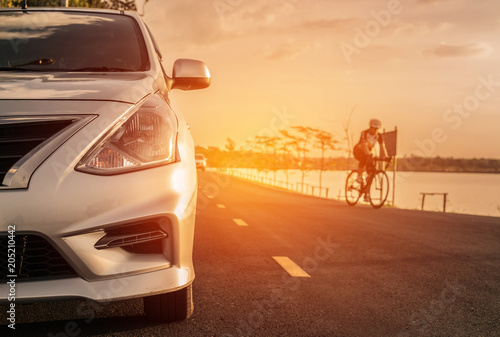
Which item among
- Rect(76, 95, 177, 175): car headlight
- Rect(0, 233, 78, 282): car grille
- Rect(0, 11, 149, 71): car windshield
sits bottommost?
Rect(0, 233, 78, 282): car grille

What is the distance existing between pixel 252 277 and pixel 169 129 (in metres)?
2.10

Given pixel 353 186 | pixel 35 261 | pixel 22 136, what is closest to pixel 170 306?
pixel 35 261

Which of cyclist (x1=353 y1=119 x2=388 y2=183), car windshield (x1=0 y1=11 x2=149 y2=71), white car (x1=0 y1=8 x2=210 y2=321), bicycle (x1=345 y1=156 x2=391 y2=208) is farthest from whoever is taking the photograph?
bicycle (x1=345 y1=156 x2=391 y2=208)

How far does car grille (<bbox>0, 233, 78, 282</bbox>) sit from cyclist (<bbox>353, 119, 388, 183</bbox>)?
10640 mm

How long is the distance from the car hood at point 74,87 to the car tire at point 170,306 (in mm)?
1103

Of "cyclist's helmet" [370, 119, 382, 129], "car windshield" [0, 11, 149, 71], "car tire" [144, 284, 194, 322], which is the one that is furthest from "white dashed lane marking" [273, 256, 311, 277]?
"cyclist's helmet" [370, 119, 382, 129]

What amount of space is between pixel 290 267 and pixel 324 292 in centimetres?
95

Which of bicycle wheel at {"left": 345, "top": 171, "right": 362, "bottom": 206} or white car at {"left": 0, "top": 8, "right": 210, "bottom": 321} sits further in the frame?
bicycle wheel at {"left": 345, "top": 171, "right": 362, "bottom": 206}

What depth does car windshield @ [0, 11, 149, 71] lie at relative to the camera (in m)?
3.89

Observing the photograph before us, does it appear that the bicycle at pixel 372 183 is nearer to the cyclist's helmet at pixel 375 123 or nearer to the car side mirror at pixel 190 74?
the cyclist's helmet at pixel 375 123

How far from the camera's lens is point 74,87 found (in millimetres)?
2914

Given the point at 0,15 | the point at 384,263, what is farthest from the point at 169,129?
the point at 384,263

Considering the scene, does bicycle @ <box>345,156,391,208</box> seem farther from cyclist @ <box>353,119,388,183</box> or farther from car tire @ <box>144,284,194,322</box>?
car tire @ <box>144,284,194,322</box>

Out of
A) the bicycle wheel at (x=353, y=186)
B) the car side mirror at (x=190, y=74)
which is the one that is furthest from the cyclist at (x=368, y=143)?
the car side mirror at (x=190, y=74)
